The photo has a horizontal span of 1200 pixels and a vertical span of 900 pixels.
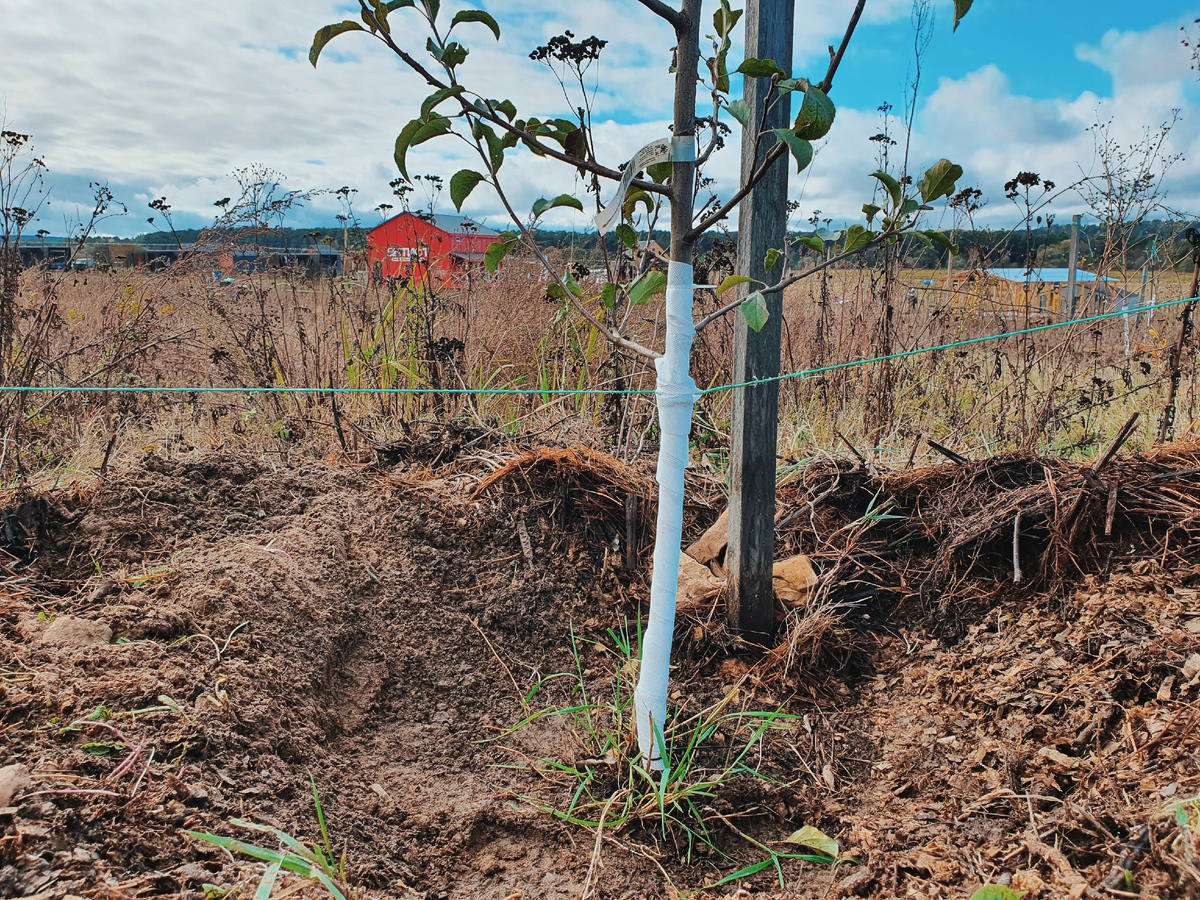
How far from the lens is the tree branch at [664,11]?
1459 mm

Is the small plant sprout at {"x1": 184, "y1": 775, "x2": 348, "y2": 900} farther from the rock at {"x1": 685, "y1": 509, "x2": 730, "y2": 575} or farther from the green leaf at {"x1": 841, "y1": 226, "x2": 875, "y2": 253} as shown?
the rock at {"x1": 685, "y1": 509, "x2": 730, "y2": 575}

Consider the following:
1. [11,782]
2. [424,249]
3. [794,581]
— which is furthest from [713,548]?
[424,249]

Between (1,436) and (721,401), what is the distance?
3.78m

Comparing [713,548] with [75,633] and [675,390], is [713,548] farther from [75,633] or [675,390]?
[75,633]

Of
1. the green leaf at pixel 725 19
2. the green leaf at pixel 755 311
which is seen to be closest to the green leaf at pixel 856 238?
the green leaf at pixel 755 311

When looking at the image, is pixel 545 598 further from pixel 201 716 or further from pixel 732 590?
pixel 201 716

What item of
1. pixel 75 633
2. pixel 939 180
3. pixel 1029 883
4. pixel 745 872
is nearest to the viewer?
pixel 1029 883

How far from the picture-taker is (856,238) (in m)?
1.52

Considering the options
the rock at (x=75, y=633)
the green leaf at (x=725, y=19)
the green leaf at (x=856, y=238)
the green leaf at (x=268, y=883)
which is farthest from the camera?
the rock at (x=75, y=633)

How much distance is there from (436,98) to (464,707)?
5.44 feet

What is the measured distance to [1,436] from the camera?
359cm

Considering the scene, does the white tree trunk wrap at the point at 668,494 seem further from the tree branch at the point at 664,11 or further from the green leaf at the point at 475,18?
the green leaf at the point at 475,18

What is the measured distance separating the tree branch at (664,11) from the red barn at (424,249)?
307cm

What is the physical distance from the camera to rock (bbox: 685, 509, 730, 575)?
8.90ft
